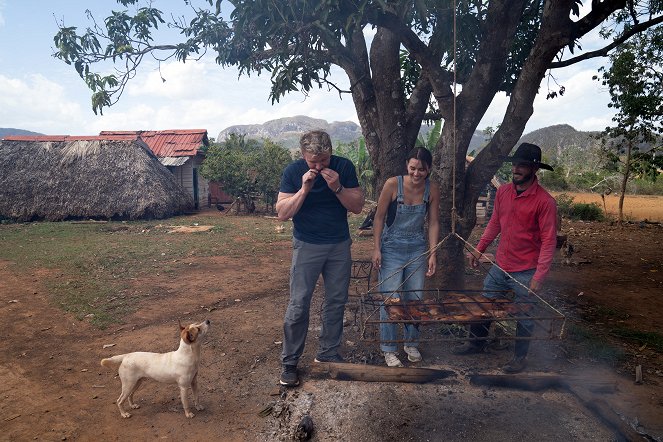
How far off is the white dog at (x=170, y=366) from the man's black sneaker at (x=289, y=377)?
2.33ft

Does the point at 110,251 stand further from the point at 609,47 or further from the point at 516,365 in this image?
the point at 609,47

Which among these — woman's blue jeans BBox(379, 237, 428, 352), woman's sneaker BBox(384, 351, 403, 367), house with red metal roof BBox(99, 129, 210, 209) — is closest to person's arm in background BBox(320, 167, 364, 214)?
woman's blue jeans BBox(379, 237, 428, 352)

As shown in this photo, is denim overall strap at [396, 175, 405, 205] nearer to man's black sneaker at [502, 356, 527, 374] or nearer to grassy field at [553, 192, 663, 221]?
man's black sneaker at [502, 356, 527, 374]

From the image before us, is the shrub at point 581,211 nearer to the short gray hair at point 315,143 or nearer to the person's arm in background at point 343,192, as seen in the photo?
the person's arm in background at point 343,192

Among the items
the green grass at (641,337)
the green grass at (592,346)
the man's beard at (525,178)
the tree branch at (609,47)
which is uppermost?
the tree branch at (609,47)

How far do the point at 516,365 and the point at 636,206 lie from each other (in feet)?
60.5

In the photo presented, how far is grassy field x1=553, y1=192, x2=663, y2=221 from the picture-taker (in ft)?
50.7

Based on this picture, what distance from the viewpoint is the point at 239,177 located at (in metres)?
16.6

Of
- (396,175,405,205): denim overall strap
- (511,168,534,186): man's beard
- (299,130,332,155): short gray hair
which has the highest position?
(299,130,332,155): short gray hair

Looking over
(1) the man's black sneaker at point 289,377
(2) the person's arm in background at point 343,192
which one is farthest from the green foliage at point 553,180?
(1) the man's black sneaker at point 289,377

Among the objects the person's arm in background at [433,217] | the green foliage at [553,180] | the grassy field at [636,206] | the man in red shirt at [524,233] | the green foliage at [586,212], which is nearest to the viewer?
the man in red shirt at [524,233]

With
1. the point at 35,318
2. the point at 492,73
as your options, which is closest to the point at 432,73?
the point at 492,73

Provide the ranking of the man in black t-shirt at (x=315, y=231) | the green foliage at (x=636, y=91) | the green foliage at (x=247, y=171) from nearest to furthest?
the man in black t-shirt at (x=315, y=231)
the green foliage at (x=636, y=91)
the green foliage at (x=247, y=171)

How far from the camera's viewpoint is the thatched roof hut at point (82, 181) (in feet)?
51.0
